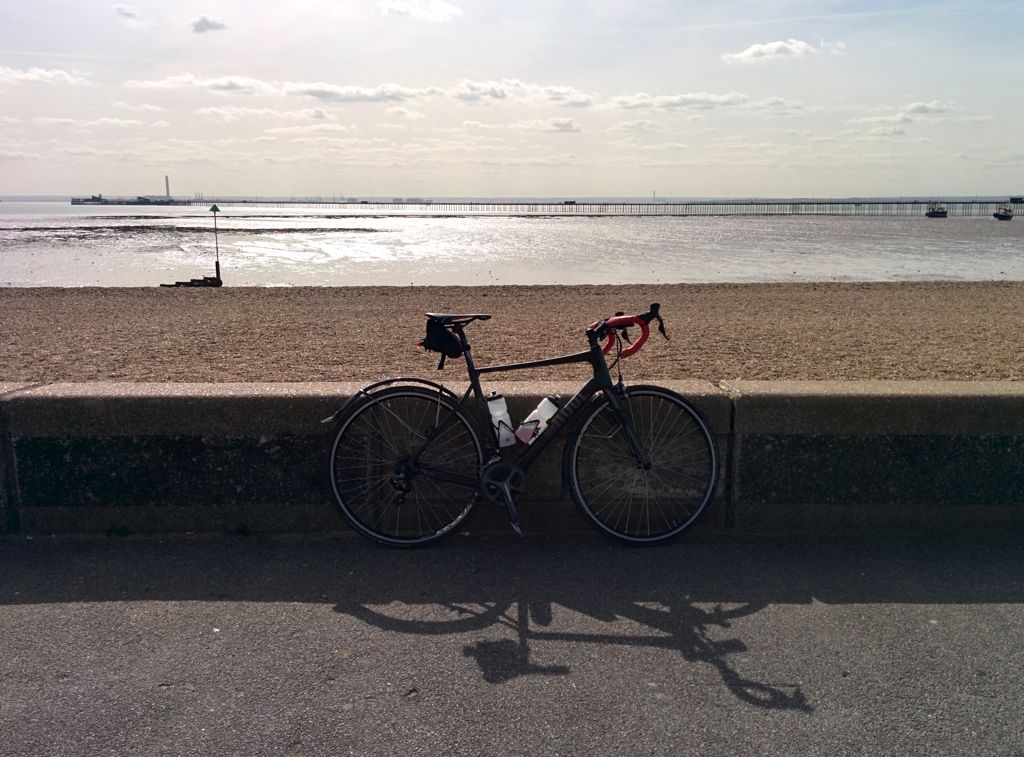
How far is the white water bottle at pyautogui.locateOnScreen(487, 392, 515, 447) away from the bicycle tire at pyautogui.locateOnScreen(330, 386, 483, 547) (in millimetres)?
121

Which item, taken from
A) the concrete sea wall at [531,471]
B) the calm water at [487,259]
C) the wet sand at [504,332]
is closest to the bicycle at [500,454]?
the concrete sea wall at [531,471]

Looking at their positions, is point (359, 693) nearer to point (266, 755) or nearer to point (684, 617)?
point (266, 755)

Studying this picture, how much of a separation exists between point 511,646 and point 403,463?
55.3 inches

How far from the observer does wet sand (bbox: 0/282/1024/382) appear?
12.4 meters

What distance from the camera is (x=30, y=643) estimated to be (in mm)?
3797

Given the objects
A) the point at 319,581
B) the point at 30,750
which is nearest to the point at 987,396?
the point at 319,581

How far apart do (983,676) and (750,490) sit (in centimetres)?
173

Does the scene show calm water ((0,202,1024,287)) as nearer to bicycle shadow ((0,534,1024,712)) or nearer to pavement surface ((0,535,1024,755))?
bicycle shadow ((0,534,1024,712))

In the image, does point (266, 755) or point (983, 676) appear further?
point (983, 676)

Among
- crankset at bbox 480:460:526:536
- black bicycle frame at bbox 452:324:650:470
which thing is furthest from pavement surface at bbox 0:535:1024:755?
black bicycle frame at bbox 452:324:650:470

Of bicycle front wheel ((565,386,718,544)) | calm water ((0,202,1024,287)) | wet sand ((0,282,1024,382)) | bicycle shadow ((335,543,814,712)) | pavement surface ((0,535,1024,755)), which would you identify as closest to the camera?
pavement surface ((0,535,1024,755))

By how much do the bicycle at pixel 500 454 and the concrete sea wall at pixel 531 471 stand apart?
0.62 feet

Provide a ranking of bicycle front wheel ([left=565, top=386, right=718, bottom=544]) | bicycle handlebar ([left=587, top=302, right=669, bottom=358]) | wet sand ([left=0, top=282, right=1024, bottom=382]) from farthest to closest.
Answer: wet sand ([left=0, top=282, right=1024, bottom=382])
bicycle front wheel ([left=565, top=386, right=718, bottom=544])
bicycle handlebar ([left=587, top=302, right=669, bottom=358])

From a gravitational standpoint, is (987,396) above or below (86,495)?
above
